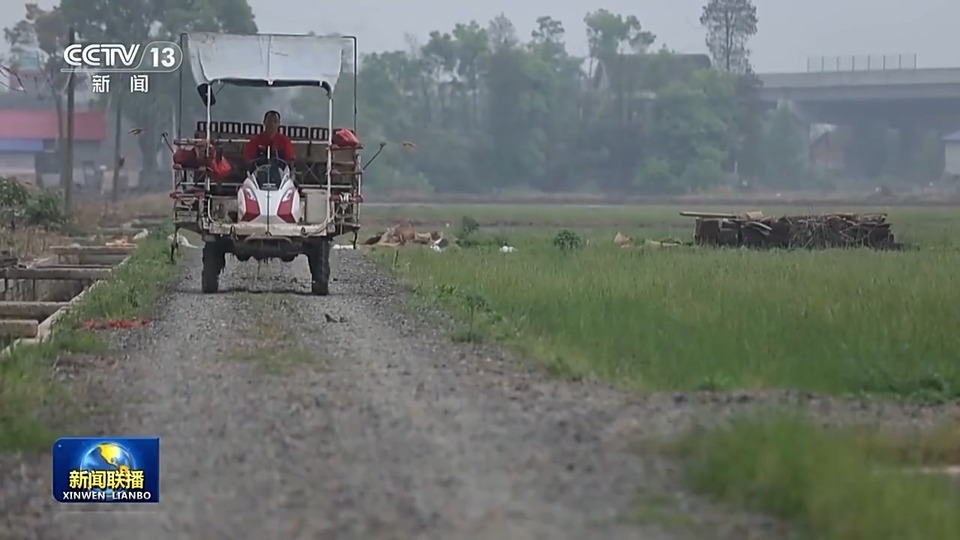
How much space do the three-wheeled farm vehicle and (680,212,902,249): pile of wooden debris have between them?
16.5 meters

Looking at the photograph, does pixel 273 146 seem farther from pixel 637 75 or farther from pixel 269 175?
pixel 637 75

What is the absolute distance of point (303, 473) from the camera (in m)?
8.88

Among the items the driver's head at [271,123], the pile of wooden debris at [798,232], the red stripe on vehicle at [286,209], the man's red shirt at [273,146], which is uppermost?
the driver's head at [271,123]

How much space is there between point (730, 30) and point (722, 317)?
71.4m

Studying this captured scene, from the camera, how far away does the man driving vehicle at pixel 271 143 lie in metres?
20.8

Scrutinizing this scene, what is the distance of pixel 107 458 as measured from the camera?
8547 mm

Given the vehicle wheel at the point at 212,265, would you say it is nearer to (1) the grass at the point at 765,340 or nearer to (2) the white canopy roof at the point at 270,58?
(2) the white canopy roof at the point at 270,58

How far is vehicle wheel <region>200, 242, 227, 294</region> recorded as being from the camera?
815 inches

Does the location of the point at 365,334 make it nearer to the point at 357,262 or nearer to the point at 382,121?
the point at 357,262

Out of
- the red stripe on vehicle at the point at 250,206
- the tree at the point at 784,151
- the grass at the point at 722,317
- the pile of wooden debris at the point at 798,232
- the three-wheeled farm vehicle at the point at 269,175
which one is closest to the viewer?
the grass at the point at 722,317

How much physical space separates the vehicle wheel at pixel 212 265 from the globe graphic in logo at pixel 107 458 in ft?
39.4

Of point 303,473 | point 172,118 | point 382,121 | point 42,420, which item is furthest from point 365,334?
point 382,121

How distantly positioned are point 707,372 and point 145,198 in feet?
184

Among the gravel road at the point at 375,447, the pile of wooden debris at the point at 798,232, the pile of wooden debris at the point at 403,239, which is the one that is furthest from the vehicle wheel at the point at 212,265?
the pile of wooden debris at the point at 798,232
